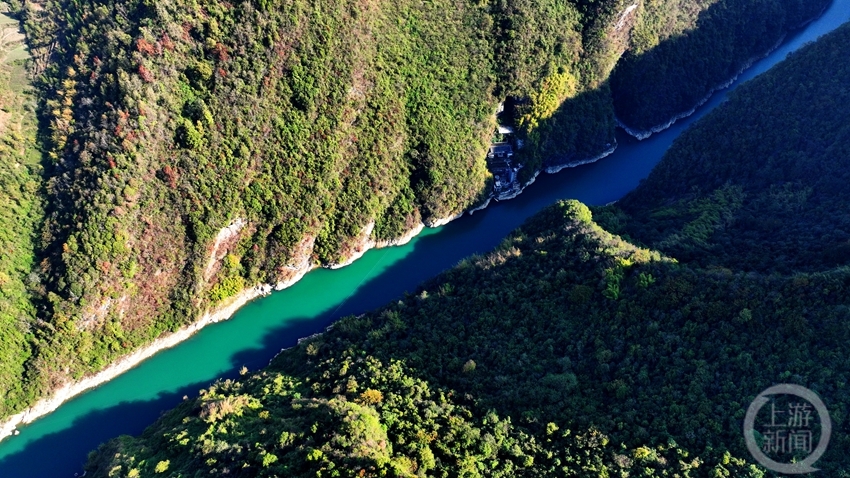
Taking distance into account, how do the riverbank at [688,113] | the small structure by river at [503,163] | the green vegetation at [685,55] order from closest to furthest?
the small structure by river at [503,163]
the green vegetation at [685,55]
the riverbank at [688,113]

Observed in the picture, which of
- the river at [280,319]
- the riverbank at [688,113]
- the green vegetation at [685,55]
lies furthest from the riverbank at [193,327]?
the green vegetation at [685,55]

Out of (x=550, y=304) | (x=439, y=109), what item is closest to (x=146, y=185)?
(x=439, y=109)

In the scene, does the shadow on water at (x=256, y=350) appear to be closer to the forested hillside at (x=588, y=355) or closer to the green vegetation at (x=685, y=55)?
the forested hillside at (x=588, y=355)

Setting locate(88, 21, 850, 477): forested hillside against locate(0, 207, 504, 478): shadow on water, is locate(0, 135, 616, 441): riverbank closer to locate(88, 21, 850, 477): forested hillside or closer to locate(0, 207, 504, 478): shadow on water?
locate(0, 207, 504, 478): shadow on water

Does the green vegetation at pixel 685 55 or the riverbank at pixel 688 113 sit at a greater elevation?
the green vegetation at pixel 685 55

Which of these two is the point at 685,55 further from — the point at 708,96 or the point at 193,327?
the point at 193,327

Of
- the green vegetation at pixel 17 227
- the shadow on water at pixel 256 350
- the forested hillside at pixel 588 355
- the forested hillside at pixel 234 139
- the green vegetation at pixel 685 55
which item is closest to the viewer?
the forested hillside at pixel 588 355

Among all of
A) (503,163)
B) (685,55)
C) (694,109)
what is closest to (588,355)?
(503,163)

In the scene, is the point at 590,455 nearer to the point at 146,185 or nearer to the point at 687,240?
the point at 687,240
